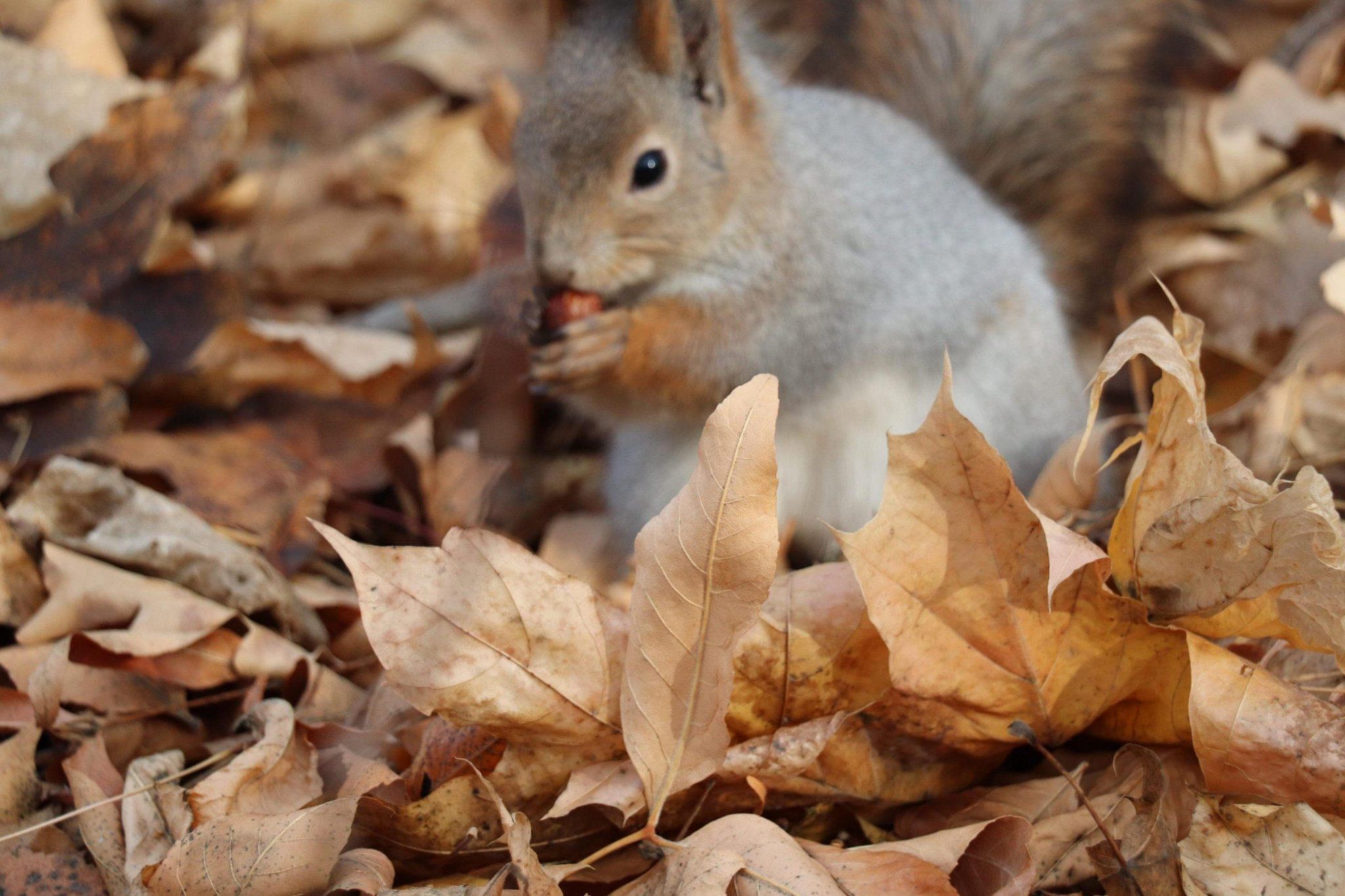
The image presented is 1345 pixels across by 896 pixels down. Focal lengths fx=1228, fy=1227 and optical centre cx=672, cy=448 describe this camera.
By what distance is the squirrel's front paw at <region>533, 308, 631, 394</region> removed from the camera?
1.62 m

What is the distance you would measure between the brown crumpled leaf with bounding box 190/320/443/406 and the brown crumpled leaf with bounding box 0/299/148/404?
109 mm

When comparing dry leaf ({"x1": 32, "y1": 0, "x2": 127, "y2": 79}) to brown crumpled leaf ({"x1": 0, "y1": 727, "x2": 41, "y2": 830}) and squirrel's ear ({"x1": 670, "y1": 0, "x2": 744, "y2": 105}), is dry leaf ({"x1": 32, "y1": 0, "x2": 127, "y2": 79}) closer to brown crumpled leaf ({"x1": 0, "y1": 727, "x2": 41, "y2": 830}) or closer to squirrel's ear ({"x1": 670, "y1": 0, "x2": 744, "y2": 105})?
squirrel's ear ({"x1": 670, "y1": 0, "x2": 744, "y2": 105})

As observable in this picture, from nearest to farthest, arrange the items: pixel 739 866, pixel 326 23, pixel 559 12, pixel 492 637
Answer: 1. pixel 739 866
2. pixel 492 637
3. pixel 559 12
4. pixel 326 23

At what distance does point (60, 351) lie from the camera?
5.85ft

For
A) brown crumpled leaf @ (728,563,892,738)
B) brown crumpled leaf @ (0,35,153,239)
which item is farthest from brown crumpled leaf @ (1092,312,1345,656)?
brown crumpled leaf @ (0,35,153,239)

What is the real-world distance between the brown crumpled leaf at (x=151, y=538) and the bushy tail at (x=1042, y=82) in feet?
4.30

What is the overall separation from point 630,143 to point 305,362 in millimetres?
717

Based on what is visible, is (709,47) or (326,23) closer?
(709,47)

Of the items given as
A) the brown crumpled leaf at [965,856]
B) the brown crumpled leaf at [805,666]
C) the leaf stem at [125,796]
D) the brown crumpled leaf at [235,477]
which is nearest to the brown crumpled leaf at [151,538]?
the brown crumpled leaf at [235,477]

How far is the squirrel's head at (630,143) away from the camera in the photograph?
5.05ft

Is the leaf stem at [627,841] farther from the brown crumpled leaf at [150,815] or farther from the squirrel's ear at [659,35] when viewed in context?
the squirrel's ear at [659,35]

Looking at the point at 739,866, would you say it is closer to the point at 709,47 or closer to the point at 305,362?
the point at 709,47

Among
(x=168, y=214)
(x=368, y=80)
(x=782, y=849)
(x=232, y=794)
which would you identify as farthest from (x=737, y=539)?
(x=368, y=80)

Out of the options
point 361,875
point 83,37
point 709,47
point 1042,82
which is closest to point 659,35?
point 709,47
